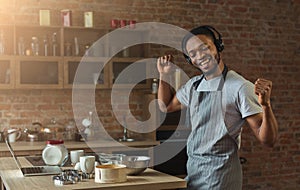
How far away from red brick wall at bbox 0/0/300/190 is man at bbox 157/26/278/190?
2852 millimetres

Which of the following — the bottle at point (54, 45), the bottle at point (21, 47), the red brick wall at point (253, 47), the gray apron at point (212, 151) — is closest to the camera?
the gray apron at point (212, 151)

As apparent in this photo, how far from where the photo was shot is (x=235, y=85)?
2.79 meters

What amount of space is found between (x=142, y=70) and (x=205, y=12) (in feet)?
3.87

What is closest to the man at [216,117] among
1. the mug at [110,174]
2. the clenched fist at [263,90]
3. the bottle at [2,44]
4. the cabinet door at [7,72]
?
the clenched fist at [263,90]

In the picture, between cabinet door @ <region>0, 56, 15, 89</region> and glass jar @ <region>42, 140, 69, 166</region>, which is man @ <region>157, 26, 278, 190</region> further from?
cabinet door @ <region>0, 56, 15, 89</region>

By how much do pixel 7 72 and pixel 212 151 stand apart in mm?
3032

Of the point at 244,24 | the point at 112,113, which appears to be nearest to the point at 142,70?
the point at 112,113

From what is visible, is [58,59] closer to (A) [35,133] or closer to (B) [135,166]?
(A) [35,133]

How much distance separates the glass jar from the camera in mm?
3039

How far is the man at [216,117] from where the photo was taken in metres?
2.74

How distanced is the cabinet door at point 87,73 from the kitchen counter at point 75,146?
0.66m

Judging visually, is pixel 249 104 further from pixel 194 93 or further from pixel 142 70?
pixel 142 70

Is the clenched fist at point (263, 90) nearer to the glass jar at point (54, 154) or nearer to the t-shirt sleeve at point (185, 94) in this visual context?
the t-shirt sleeve at point (185, 94)

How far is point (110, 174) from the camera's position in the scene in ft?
8.09
